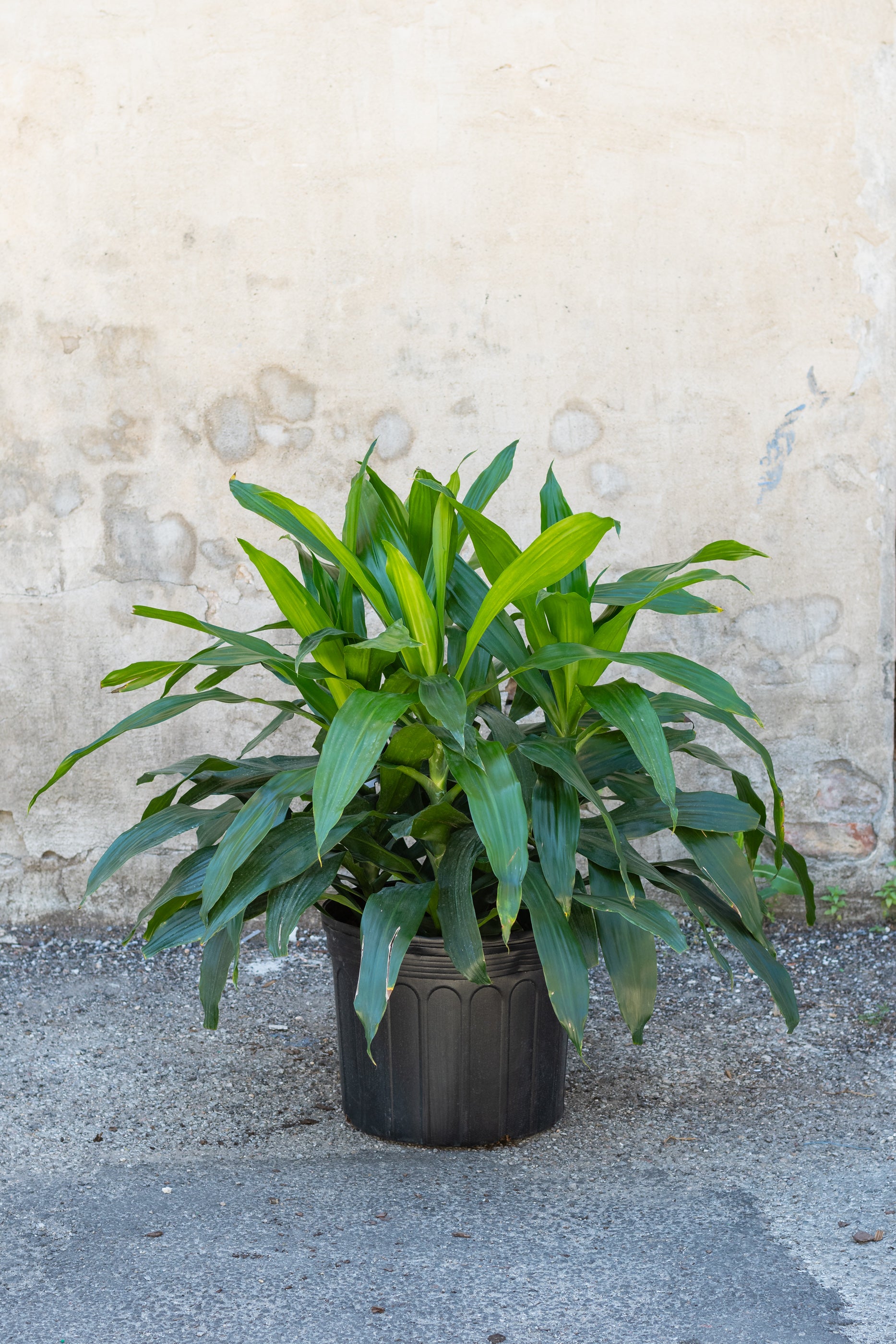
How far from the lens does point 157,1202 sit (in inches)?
68.6

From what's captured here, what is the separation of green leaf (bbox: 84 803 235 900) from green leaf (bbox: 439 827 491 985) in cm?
41

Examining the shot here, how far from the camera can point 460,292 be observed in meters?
2.65

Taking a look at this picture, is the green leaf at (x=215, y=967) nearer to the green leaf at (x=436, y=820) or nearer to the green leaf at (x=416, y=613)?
the green leaf at (x=436, y=820)

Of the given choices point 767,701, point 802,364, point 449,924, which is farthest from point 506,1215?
point 802,364

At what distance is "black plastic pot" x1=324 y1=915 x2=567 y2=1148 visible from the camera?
1799 mm

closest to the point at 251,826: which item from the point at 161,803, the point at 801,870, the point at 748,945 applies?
the point at 161,803

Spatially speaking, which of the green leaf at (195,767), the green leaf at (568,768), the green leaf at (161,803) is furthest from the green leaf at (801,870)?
the green leaf at (161,803)

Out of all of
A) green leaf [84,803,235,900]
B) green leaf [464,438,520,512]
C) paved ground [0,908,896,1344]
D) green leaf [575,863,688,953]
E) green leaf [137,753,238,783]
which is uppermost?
green leaf [464,438,520,512]

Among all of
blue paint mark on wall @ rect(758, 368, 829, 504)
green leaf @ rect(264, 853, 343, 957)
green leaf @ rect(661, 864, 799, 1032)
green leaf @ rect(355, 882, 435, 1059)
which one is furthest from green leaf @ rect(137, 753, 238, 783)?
blue paint mark on wall @ rect(758, 368, 829, 504)

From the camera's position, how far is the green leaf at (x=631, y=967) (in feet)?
5.61

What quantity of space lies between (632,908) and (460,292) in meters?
1.57

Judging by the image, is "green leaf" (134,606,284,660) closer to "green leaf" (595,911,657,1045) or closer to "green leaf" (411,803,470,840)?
"green leaf" (411,803,470,840)

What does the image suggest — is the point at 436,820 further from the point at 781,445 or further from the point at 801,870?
the point at 781,445

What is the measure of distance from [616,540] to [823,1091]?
1.24 meters
